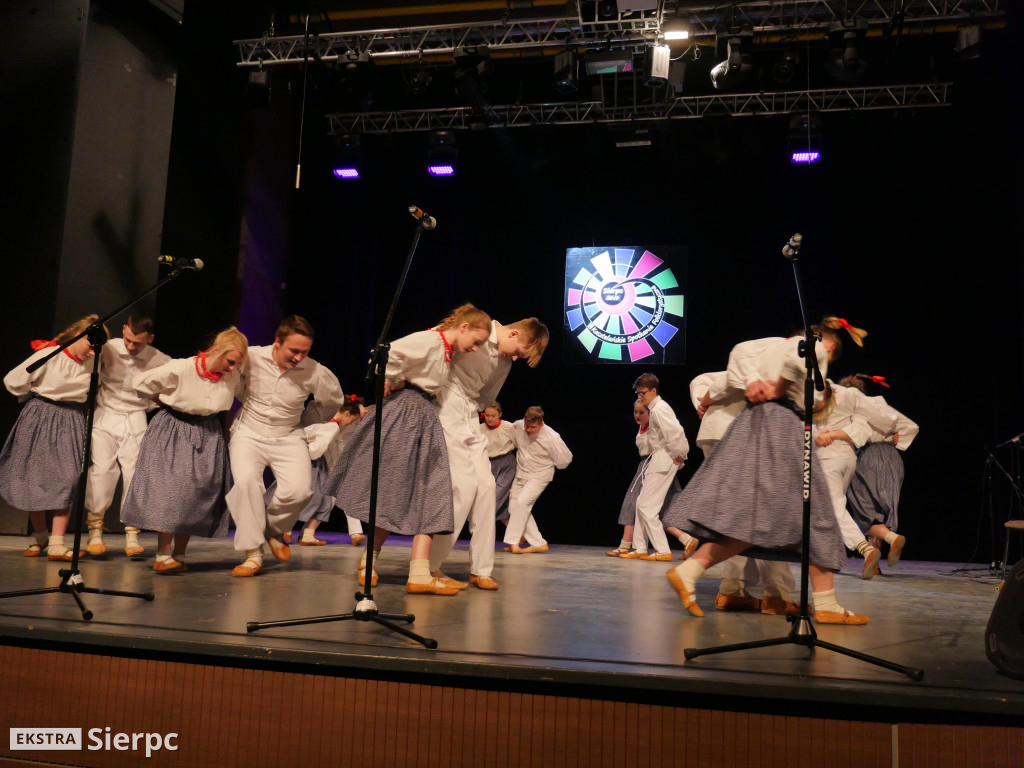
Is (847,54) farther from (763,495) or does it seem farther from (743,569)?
(763,495)

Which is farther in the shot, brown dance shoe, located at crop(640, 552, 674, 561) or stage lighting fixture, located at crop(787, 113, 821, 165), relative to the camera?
stage lighting fixture, located at crop(787, 113, 821, 165)

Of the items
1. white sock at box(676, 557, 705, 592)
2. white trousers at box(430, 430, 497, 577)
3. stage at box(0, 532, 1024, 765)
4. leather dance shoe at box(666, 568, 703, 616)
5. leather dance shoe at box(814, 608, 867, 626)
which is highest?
white trousers at box(430, 430, 497, 577)

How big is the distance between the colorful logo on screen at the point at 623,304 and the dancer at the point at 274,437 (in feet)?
16.7

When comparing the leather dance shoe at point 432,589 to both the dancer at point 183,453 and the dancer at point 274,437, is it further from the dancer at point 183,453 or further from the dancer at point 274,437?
the dancer at point 183,453

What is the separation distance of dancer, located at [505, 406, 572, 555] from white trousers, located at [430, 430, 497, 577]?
12.0ft

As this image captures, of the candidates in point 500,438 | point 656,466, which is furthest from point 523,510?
point 656,466

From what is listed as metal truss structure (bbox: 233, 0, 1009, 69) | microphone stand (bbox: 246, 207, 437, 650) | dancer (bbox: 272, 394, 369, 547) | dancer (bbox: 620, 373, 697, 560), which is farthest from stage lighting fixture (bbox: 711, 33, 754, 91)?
microphone stand (bbox: 246, 207, 437, 650)

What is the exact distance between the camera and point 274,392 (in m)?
4.56

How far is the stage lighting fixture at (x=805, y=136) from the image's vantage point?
26.0 feet

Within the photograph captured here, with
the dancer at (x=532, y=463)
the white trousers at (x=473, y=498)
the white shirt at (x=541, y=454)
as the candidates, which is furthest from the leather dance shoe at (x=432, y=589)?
the white shirt at (x=541, y=454)

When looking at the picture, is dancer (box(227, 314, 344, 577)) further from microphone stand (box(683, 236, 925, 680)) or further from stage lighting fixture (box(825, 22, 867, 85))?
stage lighting fixture (box(825, 22, 867, 85))

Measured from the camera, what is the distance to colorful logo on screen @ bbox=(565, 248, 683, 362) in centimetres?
924

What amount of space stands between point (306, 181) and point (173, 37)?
9.97 feet

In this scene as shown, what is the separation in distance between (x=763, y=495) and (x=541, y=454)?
4939 millimetres
